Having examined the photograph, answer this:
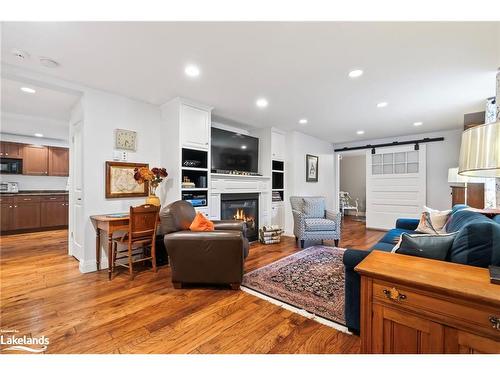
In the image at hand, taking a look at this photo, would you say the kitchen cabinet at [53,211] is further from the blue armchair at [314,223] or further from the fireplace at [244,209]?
the blue armchair at [314,223]

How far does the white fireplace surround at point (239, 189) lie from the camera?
12.1 feet

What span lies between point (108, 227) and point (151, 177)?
2.67 ft

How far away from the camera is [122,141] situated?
10.2 ft

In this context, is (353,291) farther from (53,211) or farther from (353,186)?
(353,186)

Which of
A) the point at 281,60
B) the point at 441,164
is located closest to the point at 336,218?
the point at 281,60

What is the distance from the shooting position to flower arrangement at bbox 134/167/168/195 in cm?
297

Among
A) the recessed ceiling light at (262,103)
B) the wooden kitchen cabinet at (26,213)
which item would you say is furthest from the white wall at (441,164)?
the wooden kitchen cabinet at (26,213)

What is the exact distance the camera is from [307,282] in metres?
2.44

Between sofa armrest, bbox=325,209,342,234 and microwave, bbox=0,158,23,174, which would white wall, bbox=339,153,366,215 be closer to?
sofa armrest, bbox=325,209,342,234

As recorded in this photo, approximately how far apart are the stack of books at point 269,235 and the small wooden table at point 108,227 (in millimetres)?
2359
